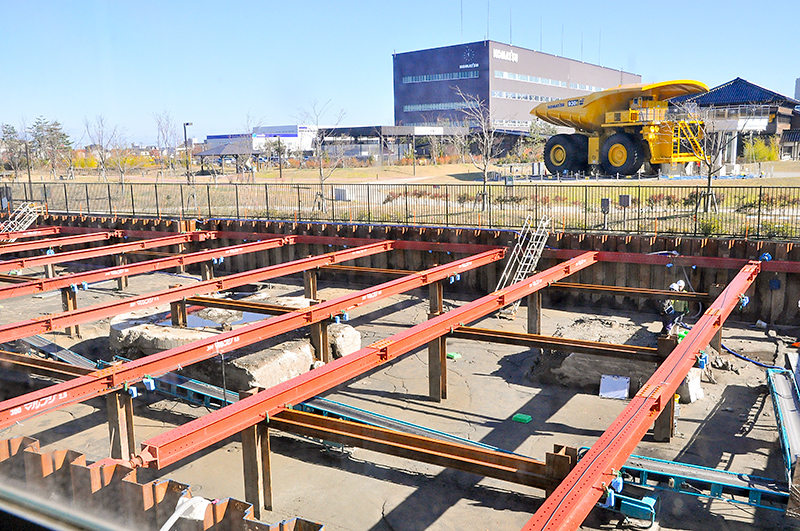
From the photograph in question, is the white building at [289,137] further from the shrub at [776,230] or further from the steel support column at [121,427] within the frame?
the steel support column at [121,427]

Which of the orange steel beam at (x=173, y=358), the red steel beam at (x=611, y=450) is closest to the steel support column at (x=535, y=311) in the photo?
the orange steel beam at (x=173, y=358)

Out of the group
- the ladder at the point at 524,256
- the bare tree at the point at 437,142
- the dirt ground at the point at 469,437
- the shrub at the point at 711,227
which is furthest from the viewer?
the bare tree at the point at 437,142

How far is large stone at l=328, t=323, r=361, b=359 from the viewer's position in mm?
12617

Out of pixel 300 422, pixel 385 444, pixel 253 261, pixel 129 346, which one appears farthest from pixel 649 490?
pixel 253 261

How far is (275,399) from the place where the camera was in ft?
22.7

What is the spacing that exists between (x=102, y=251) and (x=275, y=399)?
13.7 m

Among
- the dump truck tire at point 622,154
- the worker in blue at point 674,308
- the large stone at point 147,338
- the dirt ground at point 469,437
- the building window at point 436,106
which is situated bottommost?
the dirt ground at point 469,437

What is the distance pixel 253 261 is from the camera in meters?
22.8

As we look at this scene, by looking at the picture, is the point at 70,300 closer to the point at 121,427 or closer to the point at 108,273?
the point at 108,273

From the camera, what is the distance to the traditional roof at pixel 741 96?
166ft

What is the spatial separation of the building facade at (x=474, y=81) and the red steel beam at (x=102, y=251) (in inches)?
1697

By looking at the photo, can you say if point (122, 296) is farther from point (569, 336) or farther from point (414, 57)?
point (414, 57)

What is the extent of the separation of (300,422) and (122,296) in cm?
1394

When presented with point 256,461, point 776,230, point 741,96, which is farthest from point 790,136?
point 256,461
